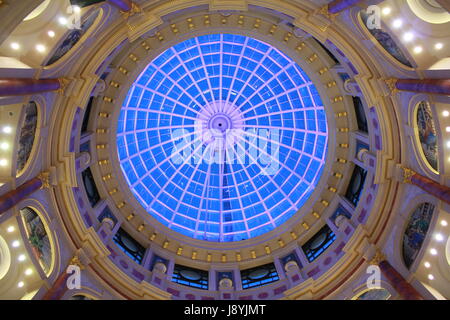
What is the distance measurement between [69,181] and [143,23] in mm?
10199

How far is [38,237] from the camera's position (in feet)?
58.9

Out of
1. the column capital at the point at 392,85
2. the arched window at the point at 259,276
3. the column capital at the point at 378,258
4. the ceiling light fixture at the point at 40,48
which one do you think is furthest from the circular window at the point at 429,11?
the arched window at the point at 259,276

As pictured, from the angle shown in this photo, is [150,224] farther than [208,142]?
No

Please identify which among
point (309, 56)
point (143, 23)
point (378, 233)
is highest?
point (309, 56)

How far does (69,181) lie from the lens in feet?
65.2

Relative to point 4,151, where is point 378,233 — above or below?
below

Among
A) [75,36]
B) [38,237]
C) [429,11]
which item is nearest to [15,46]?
[75,36]

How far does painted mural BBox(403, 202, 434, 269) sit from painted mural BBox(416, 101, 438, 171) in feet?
7.70

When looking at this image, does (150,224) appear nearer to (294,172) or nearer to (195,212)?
(195,212)

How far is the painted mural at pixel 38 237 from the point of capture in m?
17.1

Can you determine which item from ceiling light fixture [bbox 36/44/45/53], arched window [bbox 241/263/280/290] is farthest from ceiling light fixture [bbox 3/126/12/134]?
arched window [bbox 241/263/280/290]

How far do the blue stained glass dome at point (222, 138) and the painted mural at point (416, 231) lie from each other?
11.1 meters

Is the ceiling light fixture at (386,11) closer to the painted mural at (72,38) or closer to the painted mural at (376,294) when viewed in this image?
the painted mural at (72,38)

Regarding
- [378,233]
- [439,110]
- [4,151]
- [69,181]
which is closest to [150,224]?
[69,181]
